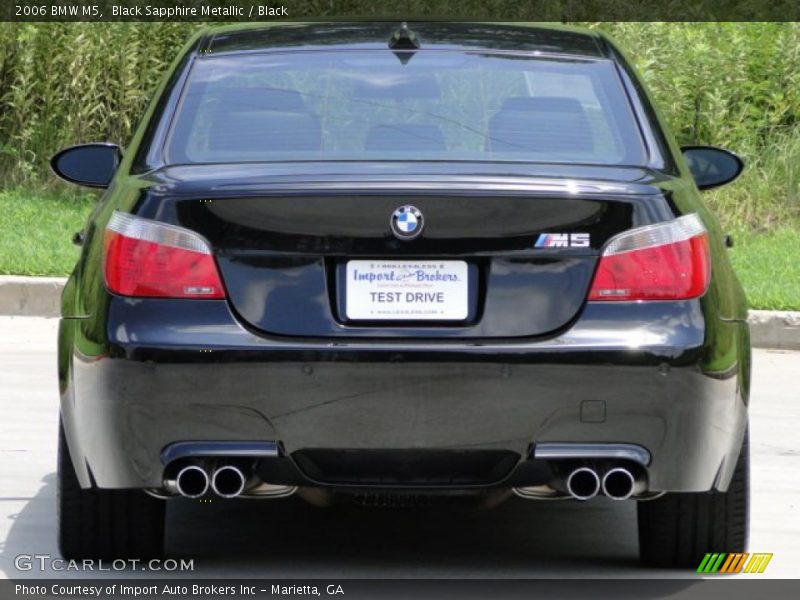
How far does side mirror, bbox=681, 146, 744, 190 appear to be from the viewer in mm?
6258

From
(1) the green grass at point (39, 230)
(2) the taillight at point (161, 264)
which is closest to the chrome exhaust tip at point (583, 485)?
(2) the taillight at point (161, 264)

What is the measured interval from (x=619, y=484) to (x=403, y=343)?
66 centimetres

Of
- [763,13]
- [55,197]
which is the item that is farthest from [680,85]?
[55,197]

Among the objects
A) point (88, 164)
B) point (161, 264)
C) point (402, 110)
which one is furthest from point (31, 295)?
point (161, 264)

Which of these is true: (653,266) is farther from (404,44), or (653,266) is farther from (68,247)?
(68,247)

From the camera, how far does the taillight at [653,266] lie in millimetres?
4914

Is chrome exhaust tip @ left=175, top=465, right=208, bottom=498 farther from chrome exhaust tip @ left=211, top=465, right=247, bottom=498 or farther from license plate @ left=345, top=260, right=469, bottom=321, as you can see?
license plate @ left=345, top=260, right=469, bottom=321

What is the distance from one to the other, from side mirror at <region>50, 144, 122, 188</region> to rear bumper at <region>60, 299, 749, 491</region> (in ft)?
4.52

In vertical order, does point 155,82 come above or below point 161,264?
below

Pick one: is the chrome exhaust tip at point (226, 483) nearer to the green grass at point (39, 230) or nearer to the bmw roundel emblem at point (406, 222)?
the bmw roundel emblem at point (406, 222)

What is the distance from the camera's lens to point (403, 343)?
4828 millimetres

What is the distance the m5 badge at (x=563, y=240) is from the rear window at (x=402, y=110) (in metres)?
0.37

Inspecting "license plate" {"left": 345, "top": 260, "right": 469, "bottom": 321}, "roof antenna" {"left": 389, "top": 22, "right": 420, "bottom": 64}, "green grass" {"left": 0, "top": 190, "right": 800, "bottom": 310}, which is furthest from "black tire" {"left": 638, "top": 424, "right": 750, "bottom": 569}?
"green grass" {"left": 0, "top": 190, "right": 800, "bottom": 310}

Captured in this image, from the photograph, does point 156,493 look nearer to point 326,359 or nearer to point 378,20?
point 326,359
